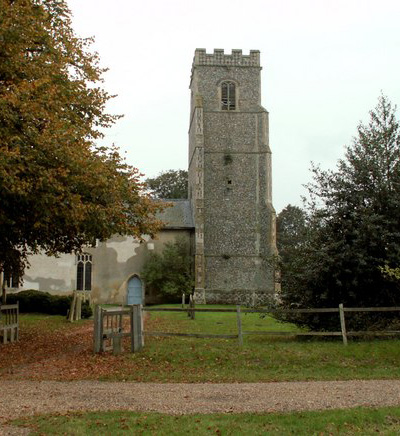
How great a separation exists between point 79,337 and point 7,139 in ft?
24.8

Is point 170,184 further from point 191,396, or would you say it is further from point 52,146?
point 191,396

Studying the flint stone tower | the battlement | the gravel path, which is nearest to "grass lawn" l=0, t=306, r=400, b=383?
the gravel path

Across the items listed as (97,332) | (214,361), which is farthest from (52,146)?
(214,361)

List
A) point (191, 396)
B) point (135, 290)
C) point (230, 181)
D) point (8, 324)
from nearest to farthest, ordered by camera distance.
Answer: point (191, 396) → point (8, 324) → point (135, 290) → point (230, 181)

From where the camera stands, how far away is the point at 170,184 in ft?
191

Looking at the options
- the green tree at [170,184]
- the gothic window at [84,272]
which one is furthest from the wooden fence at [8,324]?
the green tree at [170,184]

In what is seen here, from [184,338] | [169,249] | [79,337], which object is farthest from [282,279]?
[169,249]

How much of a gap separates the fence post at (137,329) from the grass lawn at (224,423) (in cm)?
541

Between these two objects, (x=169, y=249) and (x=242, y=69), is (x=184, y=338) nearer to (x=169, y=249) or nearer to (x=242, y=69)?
(x=169, y=249)

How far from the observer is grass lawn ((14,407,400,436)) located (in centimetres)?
641

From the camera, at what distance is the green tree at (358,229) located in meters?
13.7

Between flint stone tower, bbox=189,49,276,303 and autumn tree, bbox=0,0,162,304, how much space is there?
2081cm

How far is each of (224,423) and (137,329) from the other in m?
6.31

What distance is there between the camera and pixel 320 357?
462 inches
